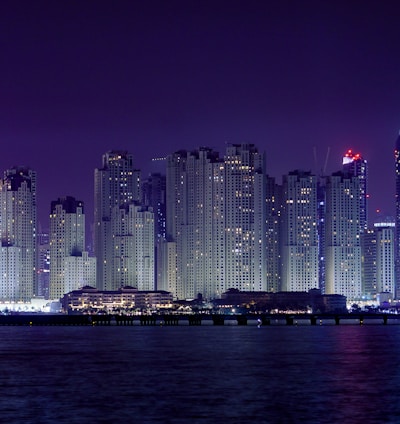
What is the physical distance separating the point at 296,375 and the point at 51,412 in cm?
2660

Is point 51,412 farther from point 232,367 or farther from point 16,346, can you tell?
point 16,346

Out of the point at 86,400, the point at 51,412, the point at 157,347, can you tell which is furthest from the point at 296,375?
the point at 157,347

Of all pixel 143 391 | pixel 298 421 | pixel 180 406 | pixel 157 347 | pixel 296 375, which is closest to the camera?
pixel 298 421

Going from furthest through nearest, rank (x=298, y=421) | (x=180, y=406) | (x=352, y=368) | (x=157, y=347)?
(x=157, y=347), (x=352, y=368), (x=180, y=406), (x=298, y=421)

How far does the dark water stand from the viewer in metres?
62.4

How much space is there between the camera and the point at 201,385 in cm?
7712

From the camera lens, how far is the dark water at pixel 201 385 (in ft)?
205

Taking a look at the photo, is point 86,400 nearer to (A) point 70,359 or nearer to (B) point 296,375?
(B) point 296,375

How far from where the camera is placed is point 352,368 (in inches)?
3642

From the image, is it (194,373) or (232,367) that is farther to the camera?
(232,367)

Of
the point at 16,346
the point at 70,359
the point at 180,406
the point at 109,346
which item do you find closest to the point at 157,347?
the point at 109,346

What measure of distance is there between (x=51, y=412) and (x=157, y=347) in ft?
216

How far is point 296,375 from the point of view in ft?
282

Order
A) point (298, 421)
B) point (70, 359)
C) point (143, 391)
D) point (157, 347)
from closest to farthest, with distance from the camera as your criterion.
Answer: point (298, 421)
point (143, 391)
point (70, 359)
point (157, 347)
